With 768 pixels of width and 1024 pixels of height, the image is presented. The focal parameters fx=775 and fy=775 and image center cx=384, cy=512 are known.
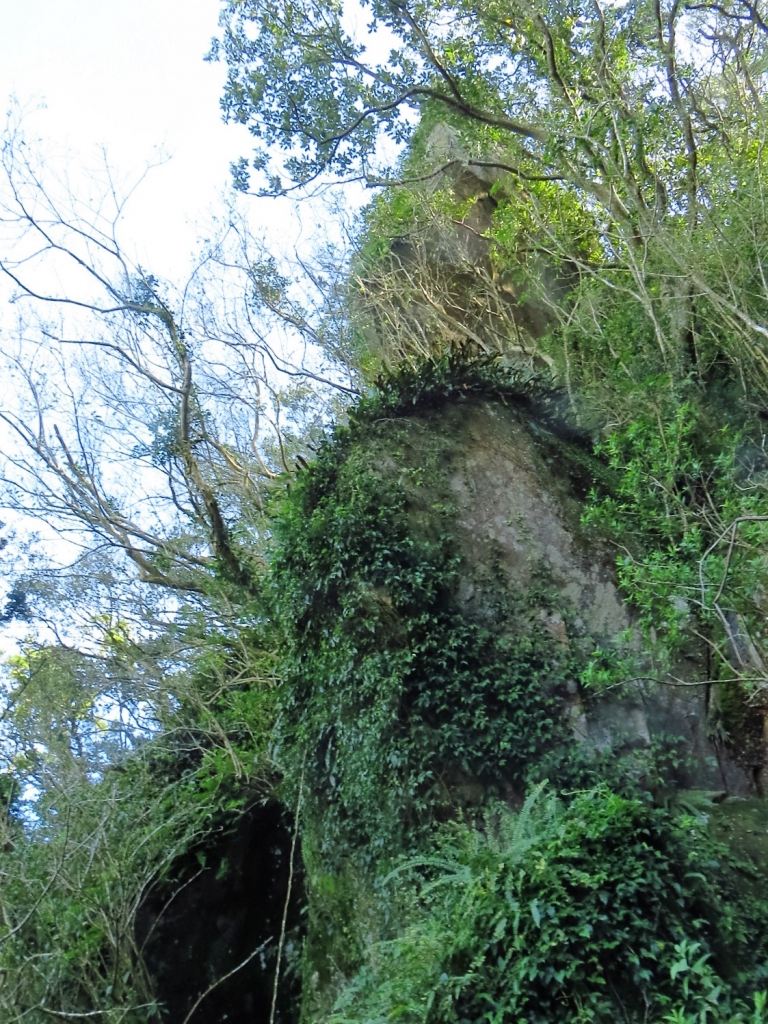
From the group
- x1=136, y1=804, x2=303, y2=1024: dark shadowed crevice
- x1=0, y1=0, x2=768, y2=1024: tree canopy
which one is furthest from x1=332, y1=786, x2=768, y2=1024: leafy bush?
x1=136, y1=804, x2=303, y2=1024: dark shadowed crevice

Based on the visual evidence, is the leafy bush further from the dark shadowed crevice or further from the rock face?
the dark shadowed crevice

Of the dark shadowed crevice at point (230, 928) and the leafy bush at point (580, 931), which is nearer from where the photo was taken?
the leafy bush at point (580, 931)

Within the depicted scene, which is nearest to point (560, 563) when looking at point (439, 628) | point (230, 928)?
point (439, 628)

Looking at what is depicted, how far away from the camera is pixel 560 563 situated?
802 centimetres

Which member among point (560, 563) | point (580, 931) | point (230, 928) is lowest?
point (580, 931)

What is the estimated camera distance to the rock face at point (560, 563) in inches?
272

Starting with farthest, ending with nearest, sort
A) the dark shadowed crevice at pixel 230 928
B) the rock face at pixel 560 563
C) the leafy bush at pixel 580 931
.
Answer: the dark shadowed crevice at pixel 230 928
the rock face at pixel 560 563
the leafy bush at pixel 580 931

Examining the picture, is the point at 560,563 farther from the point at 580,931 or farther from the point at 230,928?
the point at 230,928

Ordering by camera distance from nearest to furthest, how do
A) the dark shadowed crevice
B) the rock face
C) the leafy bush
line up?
the leafy bush → the rock face → the dark shadowed crevice

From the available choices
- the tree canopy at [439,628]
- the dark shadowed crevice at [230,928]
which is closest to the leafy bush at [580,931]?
the tree canopy at [439,628]

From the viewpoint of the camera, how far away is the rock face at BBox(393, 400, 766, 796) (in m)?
6.92

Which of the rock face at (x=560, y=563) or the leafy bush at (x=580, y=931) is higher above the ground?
the rock face at (x=560, y=563)

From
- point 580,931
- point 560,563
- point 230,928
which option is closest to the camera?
point 580,931

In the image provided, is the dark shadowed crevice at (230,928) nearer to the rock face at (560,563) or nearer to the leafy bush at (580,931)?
the leafy bush at (580,931)
